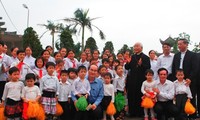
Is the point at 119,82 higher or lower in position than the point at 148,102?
higher

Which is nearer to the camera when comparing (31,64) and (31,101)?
(31,101)

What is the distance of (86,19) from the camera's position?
120 feet

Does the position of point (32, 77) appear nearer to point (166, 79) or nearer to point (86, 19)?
point (166, 79)

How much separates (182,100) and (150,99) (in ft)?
2.48

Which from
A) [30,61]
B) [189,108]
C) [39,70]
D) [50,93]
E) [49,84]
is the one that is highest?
[30,61]

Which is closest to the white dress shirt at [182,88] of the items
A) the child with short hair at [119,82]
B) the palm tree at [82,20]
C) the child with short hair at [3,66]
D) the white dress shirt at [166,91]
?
the white dress shirt at [166,91]

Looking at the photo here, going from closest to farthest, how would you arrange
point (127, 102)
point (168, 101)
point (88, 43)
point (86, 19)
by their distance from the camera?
point (168, 101) < point (127, 102) < point (88, 43) < point (86, 19)

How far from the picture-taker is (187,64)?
7.64 metres

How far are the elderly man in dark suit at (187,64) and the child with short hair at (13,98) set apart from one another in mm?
3863

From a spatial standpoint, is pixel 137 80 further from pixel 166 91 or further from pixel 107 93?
pixel 107 93

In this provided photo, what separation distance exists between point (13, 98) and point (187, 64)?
4.26 m

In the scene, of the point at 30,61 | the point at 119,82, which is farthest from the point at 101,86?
the point at 30,61

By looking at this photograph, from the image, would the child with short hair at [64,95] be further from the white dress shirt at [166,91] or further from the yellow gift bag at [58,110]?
the white dress shirt at [166,91]

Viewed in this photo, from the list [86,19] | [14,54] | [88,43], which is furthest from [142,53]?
[86,19]
